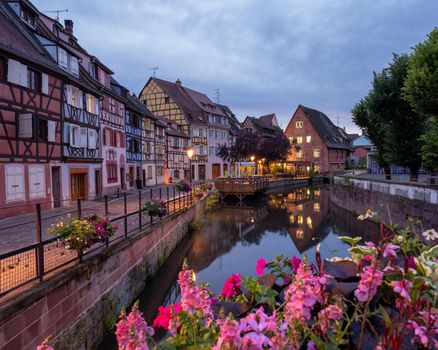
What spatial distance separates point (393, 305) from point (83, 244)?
19.9 ft

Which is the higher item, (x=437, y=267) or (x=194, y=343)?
(x=437, y=267)

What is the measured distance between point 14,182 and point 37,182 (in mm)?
1516

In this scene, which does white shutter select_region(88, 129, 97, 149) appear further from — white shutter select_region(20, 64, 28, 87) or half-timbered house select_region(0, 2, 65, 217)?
white shutter select_region(20, 64, 28, 87)

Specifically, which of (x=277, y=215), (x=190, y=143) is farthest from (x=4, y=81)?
(x=190, y=143)

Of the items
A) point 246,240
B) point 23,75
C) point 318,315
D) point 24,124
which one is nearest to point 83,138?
point 24,124

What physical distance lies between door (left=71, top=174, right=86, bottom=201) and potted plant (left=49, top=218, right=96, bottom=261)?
45.6 feet

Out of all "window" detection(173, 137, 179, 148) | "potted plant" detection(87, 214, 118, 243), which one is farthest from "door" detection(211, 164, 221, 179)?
"potted plant" detection(87, 214, 118, 243)

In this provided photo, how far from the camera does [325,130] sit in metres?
65.2

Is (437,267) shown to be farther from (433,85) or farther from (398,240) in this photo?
(433,85)

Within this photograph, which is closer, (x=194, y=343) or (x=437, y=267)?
(x=194, y=343)

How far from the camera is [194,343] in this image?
5.34ft

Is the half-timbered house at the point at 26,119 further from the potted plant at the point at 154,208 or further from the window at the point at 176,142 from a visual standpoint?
the window at the point at 176,142

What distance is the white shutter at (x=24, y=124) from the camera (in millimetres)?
14312

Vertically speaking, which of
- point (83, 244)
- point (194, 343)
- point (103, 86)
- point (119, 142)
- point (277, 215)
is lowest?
point (277, 215)
